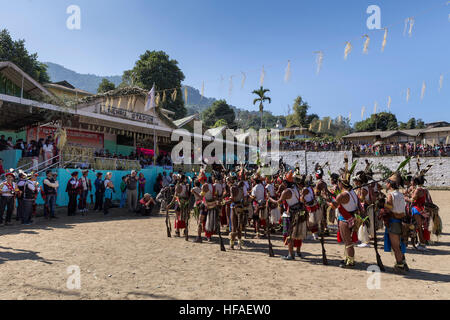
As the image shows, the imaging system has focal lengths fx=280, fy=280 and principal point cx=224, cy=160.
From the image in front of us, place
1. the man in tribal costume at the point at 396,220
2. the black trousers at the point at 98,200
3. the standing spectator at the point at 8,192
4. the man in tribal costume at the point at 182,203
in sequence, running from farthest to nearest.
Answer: the black trousers at the point at 98,200
the standing spectator at the point at 8,192
the man in tribal costume at the point at 182,203
the man in tribal costume at the point at 396,220

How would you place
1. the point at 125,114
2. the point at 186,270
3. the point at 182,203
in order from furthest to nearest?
the point at 125,114, the point at 182,203, the point at 186,270

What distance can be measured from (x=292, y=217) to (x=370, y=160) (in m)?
30.9

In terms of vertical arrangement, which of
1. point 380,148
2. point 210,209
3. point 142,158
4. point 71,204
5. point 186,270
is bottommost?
point 186,270

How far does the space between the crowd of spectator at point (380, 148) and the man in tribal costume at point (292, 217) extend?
3071 cm

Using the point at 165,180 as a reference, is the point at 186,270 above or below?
below

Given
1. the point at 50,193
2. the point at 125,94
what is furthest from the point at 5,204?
the point at 125,94

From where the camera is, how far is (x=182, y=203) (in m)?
9.20

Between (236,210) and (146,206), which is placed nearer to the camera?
(236,210)

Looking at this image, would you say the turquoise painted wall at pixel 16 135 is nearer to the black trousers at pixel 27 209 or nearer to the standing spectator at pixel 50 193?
the standing spectator at pixel 50 193

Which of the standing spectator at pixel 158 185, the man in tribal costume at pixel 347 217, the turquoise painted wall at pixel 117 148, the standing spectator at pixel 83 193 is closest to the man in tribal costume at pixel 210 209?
the man in tribal costume at pixel 347 217

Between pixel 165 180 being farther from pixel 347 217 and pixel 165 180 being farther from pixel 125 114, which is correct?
pixel 347 217

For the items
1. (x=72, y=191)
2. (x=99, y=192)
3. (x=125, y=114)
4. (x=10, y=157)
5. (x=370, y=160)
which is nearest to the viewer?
(x=72, y=191)

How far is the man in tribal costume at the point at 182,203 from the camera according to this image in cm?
920
